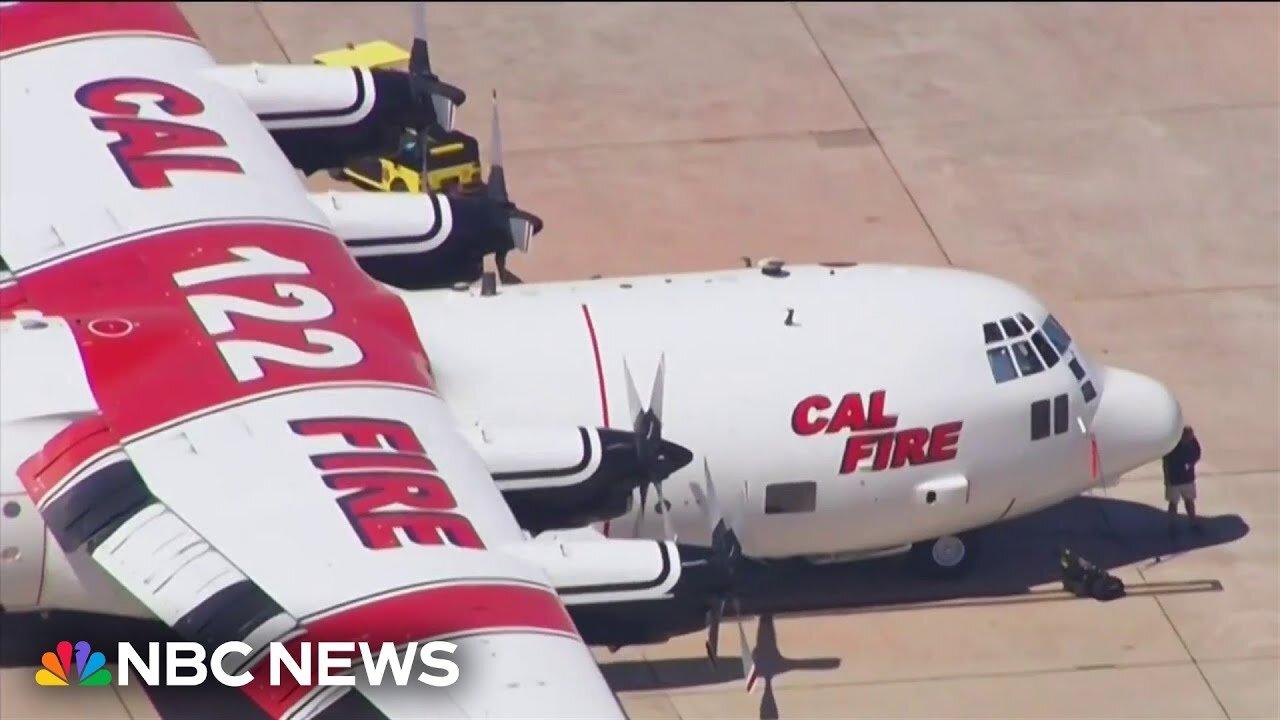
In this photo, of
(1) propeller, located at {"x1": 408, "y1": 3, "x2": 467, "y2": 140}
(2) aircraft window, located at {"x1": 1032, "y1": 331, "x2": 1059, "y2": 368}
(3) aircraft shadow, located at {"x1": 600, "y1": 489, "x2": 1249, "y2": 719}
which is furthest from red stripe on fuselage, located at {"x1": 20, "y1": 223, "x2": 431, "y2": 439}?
(2) aircraft window, located at {"x1": 1032, "y1": 331, "x2": 1059, "y2": 368}

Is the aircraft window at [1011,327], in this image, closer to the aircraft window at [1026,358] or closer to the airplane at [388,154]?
the aircraft window at [1026,358]

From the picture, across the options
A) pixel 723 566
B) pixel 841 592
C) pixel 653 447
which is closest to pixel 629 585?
pixel 723 566

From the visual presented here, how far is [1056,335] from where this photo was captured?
29.2 m

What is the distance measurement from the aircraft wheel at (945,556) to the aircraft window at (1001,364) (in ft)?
6.54

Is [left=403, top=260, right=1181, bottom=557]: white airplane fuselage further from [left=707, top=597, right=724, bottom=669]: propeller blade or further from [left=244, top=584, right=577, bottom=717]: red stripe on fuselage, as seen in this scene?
[left=244, top=584, right=577, bottom=717]: red stripe on fuselage

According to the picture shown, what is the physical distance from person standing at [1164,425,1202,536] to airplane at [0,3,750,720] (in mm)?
6649

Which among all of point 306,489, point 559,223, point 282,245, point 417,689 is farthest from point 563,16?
point 417,689

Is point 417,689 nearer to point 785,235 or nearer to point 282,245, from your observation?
point 282,245

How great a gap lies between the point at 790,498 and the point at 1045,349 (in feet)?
11.3

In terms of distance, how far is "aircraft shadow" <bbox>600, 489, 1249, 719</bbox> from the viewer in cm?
2769

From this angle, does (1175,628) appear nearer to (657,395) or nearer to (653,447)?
(657,395)

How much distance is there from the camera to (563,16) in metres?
42.2

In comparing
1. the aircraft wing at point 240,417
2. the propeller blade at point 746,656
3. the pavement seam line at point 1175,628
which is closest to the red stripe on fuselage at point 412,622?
the aircraft wing at point 240,417

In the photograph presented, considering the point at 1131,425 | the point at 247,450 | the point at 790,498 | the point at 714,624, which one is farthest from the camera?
the point at 1131,425
